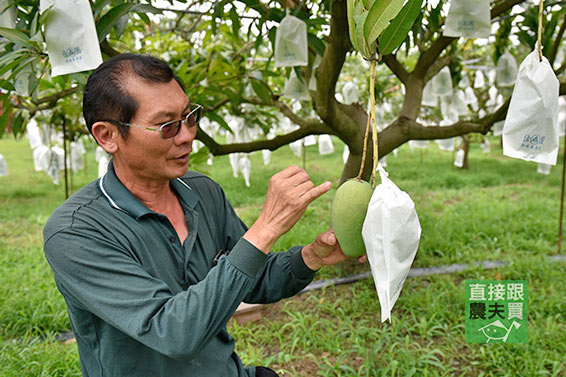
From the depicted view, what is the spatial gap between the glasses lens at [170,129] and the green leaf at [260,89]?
120cm

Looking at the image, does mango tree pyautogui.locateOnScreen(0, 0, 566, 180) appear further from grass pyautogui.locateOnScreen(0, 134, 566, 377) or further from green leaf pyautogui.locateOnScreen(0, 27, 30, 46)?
grass pyautogui.locateOnScreen(0, 134, 566, 377)

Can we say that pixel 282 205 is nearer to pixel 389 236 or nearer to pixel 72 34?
pixel 389 236

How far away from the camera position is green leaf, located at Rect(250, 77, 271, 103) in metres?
2.20

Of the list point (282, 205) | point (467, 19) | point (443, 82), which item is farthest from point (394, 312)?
point (282, 205)

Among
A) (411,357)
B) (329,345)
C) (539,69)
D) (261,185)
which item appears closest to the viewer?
(539,69)

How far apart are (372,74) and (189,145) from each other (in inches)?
19.8

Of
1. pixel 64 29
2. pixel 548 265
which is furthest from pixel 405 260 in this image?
pixel 548 265

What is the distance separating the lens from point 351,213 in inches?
33.5

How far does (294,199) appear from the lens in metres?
0.89

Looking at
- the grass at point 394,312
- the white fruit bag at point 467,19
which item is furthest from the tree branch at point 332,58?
the grass at point 394,312

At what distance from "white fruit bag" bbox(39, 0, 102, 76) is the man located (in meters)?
0.05

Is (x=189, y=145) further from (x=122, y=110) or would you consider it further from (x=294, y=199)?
(x=294, y=199)

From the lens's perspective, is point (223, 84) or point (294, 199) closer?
point (294, 199)

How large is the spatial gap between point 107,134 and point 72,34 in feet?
0.69
